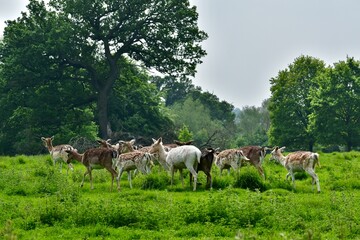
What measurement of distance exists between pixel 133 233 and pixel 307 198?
244 inches

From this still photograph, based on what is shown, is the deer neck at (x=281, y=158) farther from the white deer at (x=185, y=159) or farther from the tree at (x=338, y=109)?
the tree at (x=338, y=109)

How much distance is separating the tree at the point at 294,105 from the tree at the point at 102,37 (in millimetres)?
15353

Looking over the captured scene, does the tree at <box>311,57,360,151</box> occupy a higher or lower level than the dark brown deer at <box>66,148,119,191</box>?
higher

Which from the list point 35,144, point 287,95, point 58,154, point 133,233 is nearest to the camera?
point 133,233

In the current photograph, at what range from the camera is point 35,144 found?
1647 inches

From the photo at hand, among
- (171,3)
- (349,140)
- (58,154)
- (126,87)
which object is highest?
(171,3)

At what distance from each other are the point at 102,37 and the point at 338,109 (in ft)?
76.8

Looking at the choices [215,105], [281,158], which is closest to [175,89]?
[215,105]

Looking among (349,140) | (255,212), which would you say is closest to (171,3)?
(349,140)

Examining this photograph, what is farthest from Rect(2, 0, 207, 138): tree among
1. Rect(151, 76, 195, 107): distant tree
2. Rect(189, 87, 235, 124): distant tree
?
Rect(151, 76, 195, 107): distant tree

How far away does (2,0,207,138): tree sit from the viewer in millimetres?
42625

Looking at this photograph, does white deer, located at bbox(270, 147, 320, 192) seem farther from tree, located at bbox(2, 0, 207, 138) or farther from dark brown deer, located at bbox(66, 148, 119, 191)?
tree, located at bbox(2, 0, 207, 138)

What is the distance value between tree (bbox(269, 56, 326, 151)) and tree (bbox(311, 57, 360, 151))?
2.01m

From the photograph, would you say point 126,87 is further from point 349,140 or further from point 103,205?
point 103,205
